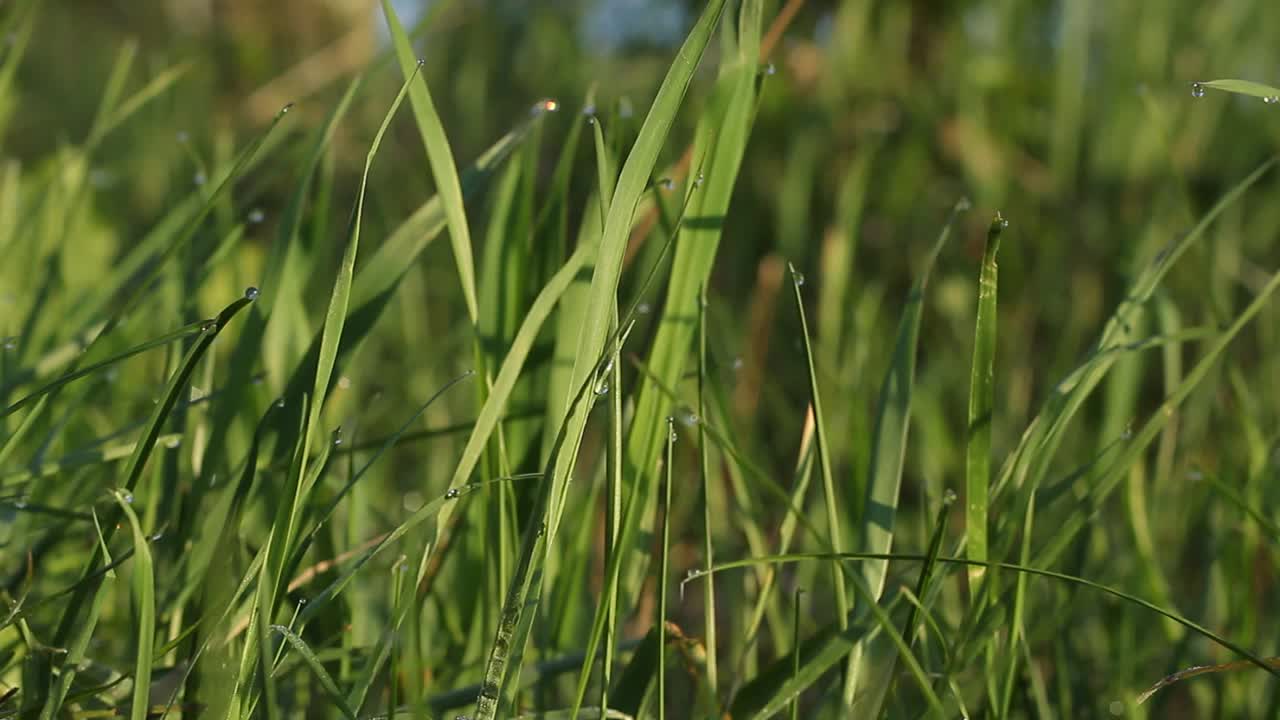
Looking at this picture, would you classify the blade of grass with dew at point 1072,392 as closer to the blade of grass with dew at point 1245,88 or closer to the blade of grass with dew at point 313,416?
the blade of grass with dew at point 1245,88

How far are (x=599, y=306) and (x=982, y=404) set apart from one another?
148 millimetres

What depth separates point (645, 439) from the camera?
1.60 feet

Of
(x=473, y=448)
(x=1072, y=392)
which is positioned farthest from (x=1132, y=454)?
(x=473, y=448)

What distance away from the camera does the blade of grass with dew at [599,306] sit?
14.8 inches

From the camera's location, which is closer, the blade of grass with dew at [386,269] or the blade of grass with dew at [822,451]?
the blade of grass with dew at [822,451]

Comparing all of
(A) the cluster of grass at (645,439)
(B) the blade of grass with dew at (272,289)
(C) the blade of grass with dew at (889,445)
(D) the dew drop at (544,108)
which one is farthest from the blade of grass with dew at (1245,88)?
(B) the blade of grass with dew at (272,289)

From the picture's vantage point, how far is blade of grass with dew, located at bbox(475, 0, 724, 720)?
376 mm

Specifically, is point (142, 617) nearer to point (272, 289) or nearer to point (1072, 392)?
point (272, 289)

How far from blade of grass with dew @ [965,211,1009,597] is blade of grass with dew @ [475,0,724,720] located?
0.12 m

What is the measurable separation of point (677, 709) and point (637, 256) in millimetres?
277

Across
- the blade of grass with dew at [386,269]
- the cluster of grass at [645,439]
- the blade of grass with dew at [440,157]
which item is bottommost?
the cluster of grass at [645,439]

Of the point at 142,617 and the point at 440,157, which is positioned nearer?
the point at 142,617

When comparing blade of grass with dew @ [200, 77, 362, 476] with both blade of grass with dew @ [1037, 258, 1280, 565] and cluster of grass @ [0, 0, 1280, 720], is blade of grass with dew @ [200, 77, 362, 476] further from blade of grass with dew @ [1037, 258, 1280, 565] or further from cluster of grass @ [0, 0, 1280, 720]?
blade of grass with dew @ [1037, 258, 1280, 565]

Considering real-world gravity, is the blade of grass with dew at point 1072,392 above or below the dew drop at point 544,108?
below
